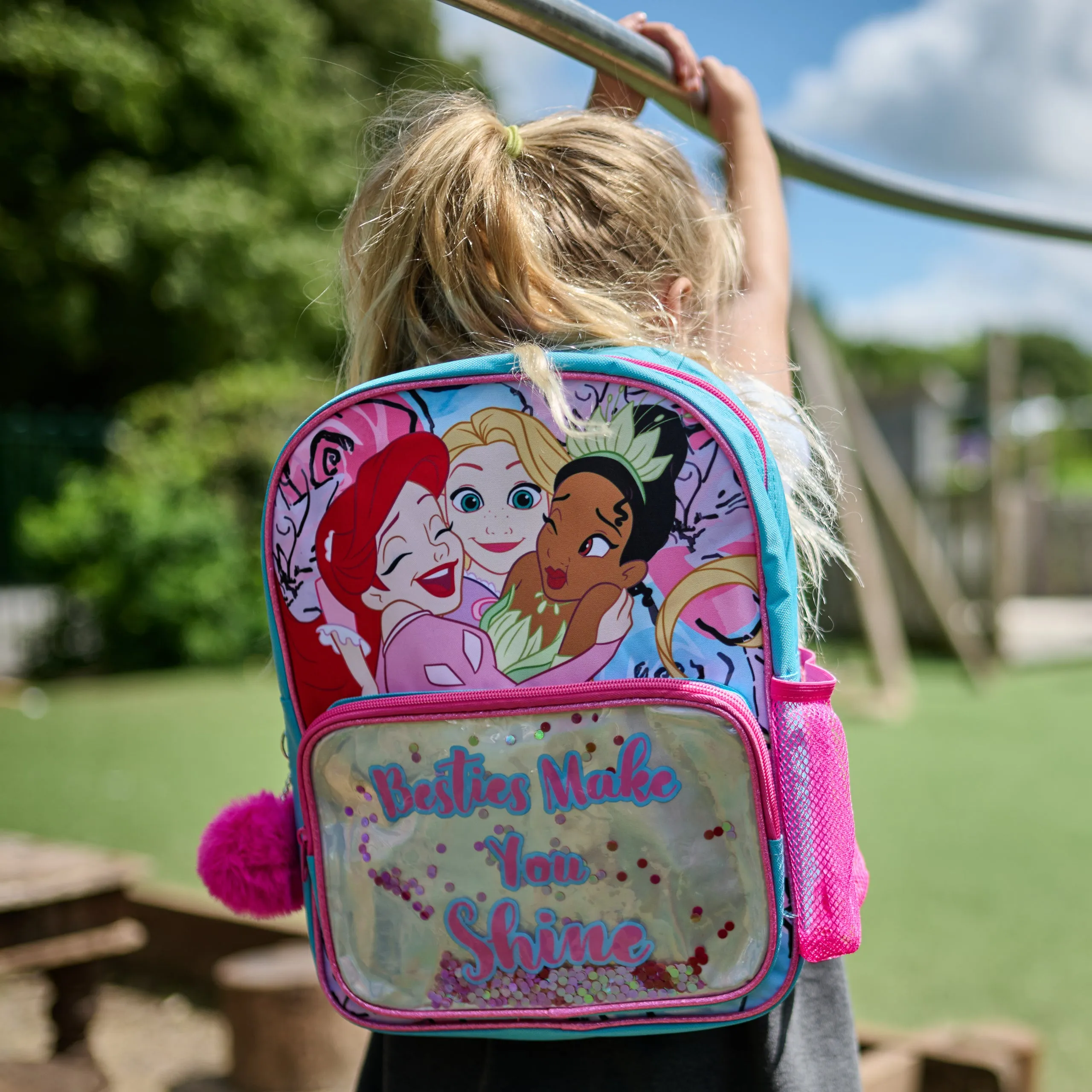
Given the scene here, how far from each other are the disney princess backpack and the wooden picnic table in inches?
61.8

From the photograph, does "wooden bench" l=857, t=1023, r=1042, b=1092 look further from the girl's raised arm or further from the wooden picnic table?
the wooden picnic table

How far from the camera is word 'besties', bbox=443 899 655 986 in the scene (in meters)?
1.11

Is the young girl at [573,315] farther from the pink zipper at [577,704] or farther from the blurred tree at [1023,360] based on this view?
the blurred tree at [1023,360]

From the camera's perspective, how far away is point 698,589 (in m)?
1.08

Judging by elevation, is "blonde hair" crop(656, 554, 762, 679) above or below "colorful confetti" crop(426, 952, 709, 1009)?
above

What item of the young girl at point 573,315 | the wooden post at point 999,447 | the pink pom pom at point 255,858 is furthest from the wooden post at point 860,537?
the pink pom pom at point 255,858

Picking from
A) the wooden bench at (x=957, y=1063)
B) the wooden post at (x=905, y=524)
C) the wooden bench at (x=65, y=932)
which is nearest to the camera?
the wooden bench at (x=957, y=1063)

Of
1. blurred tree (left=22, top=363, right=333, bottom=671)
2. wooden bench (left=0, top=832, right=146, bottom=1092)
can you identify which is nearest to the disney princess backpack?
wooden bench (left=0, top=832, right=146, bottom=1092)

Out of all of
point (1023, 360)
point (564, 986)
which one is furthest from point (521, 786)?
point (1023, 360)

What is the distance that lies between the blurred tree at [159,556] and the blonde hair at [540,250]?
8034mm

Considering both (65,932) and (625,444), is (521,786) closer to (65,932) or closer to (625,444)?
(625,444)

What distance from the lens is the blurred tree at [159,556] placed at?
9.37m

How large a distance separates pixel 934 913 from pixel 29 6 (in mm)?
14429

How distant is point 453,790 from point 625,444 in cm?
35
